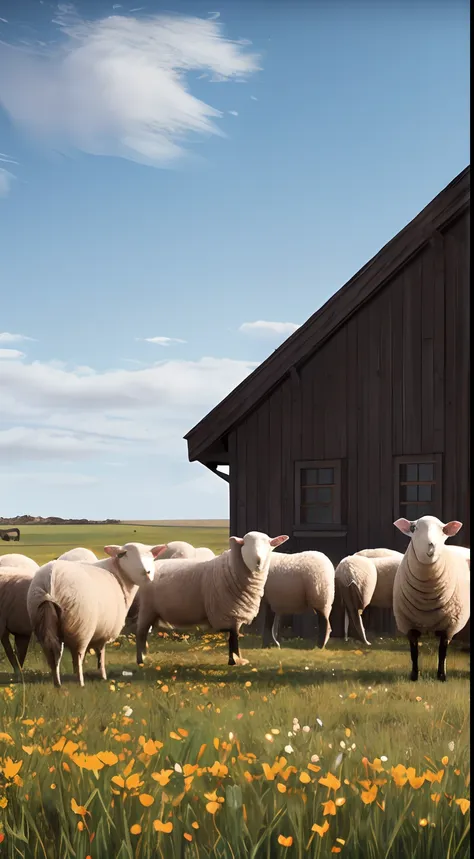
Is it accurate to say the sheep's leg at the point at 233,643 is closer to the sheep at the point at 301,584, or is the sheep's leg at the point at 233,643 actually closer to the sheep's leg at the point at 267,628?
the sheep at the point at 301,584

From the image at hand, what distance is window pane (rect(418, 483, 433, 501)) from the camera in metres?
14.0

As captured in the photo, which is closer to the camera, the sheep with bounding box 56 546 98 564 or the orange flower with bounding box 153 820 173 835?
the orange flower with bounding box 153 820 173 835

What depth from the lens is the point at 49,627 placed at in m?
8.14

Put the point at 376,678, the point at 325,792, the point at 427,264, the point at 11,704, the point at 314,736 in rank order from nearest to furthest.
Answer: the point at 325,792 < the point at 314,736 < the point at 11,704 < the point at 376,678 < the point at 427,264

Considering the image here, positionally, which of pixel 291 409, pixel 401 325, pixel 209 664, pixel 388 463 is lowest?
pixel 209 664

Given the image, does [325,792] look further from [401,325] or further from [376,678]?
[401,325]

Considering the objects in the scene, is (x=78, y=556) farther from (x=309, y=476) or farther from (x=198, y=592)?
(x=309, y=476)

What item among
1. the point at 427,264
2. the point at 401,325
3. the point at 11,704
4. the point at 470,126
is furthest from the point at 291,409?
the point at 470,126

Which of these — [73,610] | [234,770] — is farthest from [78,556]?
[234,770]

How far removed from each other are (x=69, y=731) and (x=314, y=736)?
160cm

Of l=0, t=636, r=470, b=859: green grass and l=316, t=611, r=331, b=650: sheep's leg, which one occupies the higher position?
l=0, t=636, r=470, b=859: green grass

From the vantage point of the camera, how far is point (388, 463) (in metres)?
14.3

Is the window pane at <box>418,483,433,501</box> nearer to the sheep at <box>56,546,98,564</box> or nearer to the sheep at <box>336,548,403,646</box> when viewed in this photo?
the sheep at <box>336,548,403,646</box>

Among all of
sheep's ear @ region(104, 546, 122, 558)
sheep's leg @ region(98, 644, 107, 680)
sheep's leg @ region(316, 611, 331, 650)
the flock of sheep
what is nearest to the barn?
sheep's leg @ region(316, 611, 331, 650)
